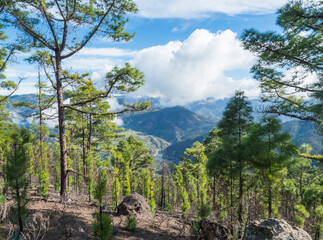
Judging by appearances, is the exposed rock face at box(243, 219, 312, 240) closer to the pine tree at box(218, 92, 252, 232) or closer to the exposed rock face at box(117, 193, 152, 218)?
the pine tree at box(218, 92, 252, 232)

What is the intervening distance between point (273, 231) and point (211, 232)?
2187 millimetres

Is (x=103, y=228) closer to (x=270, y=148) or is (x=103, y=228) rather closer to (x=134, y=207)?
(x=134, y=207)

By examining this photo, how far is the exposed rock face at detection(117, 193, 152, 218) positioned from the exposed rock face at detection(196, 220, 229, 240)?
3059 mm

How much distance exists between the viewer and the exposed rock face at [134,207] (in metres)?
8.27

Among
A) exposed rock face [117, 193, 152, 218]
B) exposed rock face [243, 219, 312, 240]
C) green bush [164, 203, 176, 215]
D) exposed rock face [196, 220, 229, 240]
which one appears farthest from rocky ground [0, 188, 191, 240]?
green bush [164, 203, 176, 215]

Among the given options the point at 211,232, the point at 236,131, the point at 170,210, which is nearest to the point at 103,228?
the point at 211,232

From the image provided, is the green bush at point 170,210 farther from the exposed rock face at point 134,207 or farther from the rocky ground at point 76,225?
the exposed rock face at point 134,207

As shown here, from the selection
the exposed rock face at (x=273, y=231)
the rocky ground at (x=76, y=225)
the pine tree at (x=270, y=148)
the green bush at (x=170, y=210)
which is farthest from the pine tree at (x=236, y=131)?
the green bush at (x=170, y=210)

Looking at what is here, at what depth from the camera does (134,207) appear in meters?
8.44

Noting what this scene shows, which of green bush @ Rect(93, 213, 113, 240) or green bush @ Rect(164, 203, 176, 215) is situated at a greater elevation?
green bush @ Rect(93, 213, 113, 240)

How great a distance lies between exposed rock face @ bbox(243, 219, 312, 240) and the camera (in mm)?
4527

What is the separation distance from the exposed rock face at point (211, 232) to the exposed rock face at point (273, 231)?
142 cm

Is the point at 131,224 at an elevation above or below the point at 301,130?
below

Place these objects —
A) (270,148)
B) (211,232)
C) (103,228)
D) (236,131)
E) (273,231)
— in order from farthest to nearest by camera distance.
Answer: (236,131) < (211,232) < (270,148) < (273,231) < (103,228)
